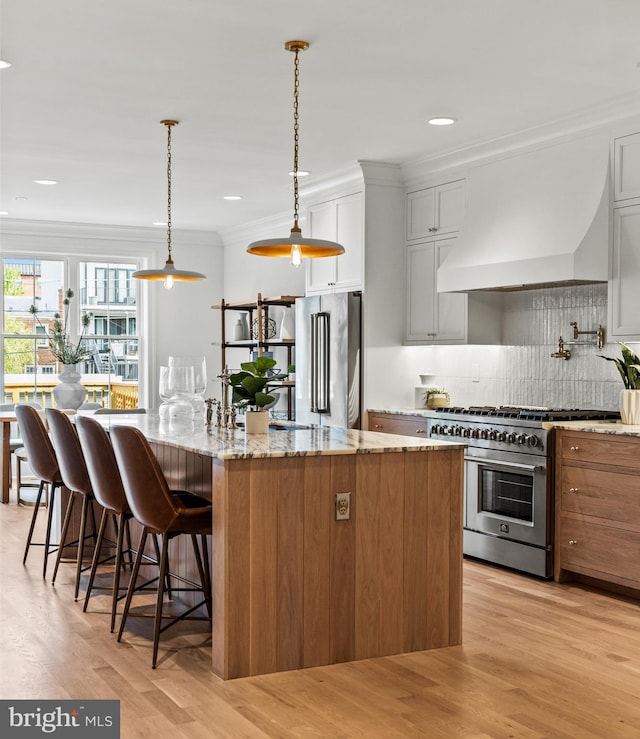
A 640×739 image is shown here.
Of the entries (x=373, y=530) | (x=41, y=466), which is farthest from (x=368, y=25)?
(x=41, y=466)

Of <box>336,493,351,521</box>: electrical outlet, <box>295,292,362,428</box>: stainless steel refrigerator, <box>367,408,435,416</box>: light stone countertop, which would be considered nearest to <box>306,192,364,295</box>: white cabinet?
<box>295,292,362,428</box>: stainless steel refrigerator

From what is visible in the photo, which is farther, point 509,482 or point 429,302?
point 429,302

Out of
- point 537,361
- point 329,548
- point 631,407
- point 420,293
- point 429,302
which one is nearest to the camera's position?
point 329,548

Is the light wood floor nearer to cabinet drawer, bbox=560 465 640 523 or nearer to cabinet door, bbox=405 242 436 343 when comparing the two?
cabinet drawer, bbox=560 465 640 523

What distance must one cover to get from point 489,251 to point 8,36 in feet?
10.1

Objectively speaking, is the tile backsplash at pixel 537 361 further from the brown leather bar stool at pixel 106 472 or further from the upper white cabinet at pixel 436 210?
the brown leather bar stool at pixel 106 472

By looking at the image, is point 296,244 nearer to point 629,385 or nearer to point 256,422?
point 256,422

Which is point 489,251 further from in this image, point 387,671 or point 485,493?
point 387,671

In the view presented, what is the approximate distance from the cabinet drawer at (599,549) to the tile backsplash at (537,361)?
2.98 feet

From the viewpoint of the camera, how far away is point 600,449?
4.74 metres

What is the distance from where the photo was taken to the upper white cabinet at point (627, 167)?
4941 mm

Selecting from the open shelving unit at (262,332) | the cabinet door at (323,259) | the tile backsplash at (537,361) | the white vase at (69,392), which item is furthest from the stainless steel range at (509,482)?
the white vase at (69,392)

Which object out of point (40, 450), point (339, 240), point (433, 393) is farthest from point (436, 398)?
point (40, 450)

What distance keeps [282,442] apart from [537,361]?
270 centimetres
